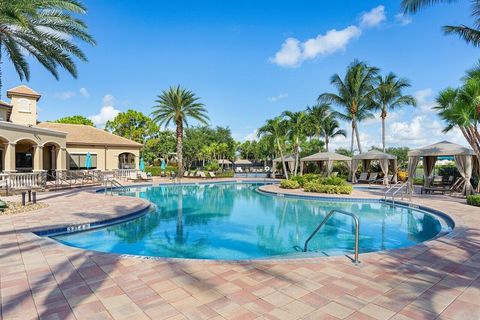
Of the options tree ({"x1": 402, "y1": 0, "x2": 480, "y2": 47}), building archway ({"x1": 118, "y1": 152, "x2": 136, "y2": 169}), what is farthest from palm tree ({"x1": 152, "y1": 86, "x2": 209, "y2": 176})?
tree ({"x1": 402, "y1": 0, "x2": 480, "y2": 47})

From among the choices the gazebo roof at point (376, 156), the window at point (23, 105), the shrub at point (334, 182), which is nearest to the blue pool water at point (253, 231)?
the shrub at point (334, 182)

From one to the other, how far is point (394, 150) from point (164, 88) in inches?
2220

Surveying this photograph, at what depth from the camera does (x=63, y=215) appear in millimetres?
9172

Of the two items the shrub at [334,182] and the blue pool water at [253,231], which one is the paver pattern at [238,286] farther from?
the shrub at [334,182]

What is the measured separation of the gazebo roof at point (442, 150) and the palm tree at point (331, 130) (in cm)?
1732

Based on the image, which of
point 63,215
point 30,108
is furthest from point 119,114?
point 63,215

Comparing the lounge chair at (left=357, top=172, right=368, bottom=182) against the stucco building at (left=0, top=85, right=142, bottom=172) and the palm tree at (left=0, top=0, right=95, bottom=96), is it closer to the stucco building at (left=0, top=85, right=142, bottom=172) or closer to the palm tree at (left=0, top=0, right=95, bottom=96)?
the stucco building at (left=0, top=85, right=142, bottom=172)

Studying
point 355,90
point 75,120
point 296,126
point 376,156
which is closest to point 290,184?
point 296,126

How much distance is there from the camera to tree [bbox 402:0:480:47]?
31.7 feet

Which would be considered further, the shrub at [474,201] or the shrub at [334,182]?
the shrub at [334,182]

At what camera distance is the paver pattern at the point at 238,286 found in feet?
10.7

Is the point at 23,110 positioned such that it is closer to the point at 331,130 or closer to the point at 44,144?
the point at 44,144

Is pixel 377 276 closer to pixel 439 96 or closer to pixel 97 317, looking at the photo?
pixel 97 317

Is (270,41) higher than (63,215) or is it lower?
higher
